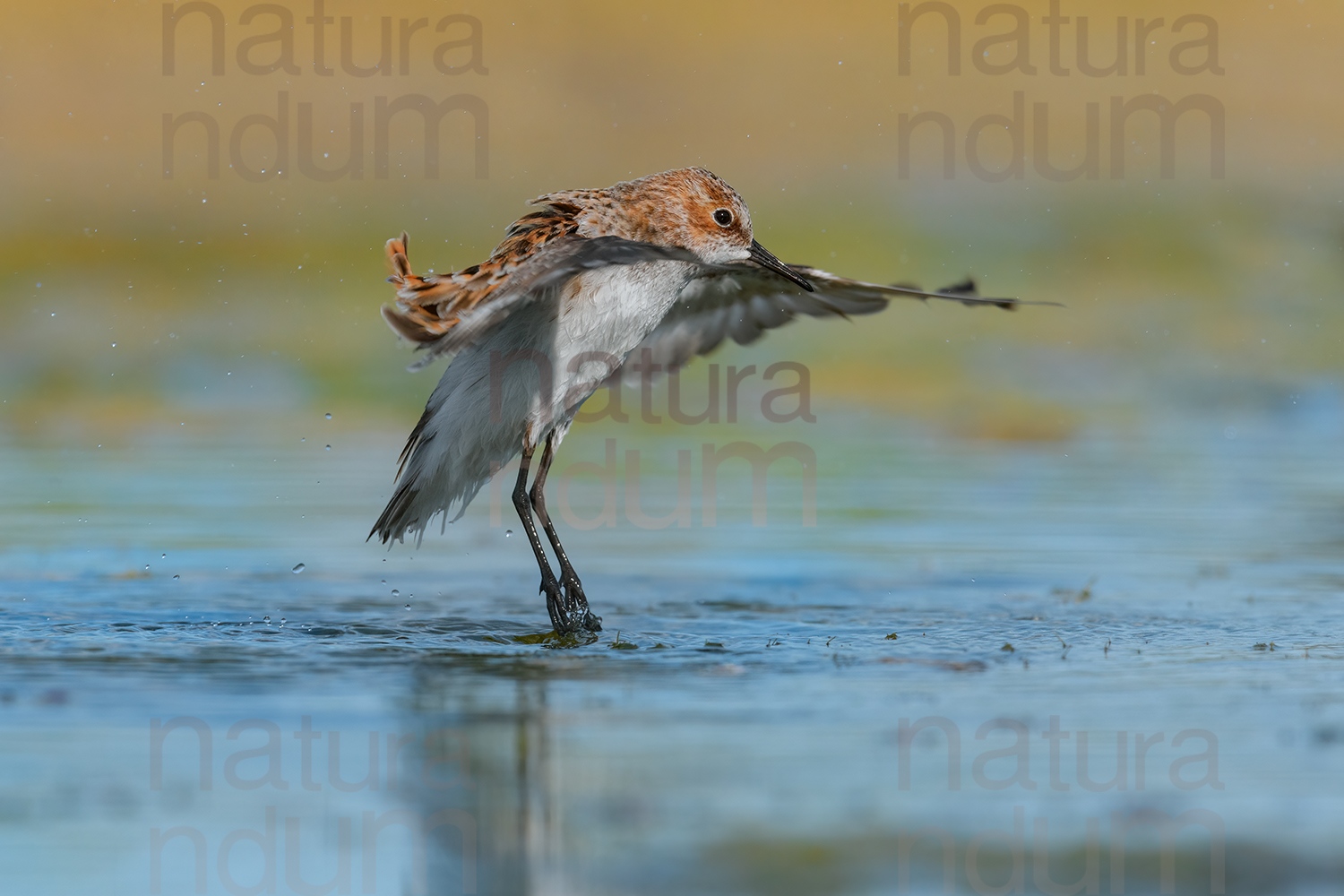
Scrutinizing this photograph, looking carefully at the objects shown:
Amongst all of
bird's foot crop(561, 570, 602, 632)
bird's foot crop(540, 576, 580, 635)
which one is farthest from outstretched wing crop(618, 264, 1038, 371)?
bird's foot crop(540, 576, 580, 635)

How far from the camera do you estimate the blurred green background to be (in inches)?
567

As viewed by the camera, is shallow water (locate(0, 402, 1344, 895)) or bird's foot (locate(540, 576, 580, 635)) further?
bird's foot (locate(540, 576, 580, 635))

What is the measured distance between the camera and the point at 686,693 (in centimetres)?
566

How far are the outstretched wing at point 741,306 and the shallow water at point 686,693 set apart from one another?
0.98m

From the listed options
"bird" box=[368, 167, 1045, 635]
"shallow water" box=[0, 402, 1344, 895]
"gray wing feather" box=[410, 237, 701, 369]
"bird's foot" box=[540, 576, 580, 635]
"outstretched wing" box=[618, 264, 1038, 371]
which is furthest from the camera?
"outstretched wing" box=[618, 264, 1038, 371]

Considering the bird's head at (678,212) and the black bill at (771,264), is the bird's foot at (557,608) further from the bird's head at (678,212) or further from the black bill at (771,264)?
the black bill at (771,264)

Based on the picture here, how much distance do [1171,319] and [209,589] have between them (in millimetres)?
10571

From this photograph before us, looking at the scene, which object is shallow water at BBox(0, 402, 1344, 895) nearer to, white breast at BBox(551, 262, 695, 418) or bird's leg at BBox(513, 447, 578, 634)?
bird's leg at BBox(513, 447, 578, 634)

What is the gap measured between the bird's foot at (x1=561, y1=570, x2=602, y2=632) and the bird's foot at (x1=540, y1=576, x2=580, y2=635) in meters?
0.02

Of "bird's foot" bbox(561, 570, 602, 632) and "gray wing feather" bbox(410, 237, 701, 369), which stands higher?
"gray wing feather" bbox(410, 237, 701, 369)

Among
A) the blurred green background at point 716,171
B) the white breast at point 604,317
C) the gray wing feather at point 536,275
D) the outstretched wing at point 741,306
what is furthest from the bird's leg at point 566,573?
the blurred green background at point 716,171

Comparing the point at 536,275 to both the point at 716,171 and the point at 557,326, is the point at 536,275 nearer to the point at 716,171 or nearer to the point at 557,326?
the point at 557,326

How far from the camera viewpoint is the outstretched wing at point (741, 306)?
8.38 meters

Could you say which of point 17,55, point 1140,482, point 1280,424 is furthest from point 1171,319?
point 17,55
